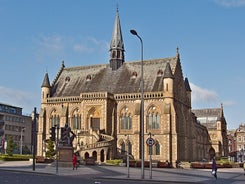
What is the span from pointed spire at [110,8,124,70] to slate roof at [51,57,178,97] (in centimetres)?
109

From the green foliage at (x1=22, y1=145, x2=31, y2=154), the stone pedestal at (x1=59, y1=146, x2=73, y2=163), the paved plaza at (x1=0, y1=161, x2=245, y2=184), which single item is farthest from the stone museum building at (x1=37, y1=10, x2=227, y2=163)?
the green foliage at (x1=22, y1=145, x2=31, y2=154)

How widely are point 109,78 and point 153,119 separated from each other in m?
14.5

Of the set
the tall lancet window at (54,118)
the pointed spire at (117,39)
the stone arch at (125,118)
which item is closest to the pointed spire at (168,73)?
the stone arch at (125,118)

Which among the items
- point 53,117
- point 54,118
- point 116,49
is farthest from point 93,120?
point 116,49

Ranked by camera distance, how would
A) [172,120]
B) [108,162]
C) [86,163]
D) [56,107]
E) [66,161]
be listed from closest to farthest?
[66,161]
[86,163]
[108,162]
[172,120]
[56,107]

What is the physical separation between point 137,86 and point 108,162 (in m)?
18.3

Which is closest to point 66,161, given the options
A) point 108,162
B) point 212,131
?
point 108,162

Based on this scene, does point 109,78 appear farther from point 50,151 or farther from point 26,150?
point 26,150

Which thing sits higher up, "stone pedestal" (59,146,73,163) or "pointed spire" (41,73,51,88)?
"pointed spire" (41,73,51,88)

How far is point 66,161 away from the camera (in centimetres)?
4991

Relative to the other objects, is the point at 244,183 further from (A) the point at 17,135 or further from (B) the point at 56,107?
(A) the point at 17,135

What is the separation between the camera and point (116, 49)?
84.2 metres

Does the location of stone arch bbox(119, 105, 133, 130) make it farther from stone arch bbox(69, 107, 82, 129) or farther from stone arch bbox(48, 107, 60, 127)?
stone arch bbox(48, 107, 60, 127)

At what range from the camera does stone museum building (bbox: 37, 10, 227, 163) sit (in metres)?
71.6
